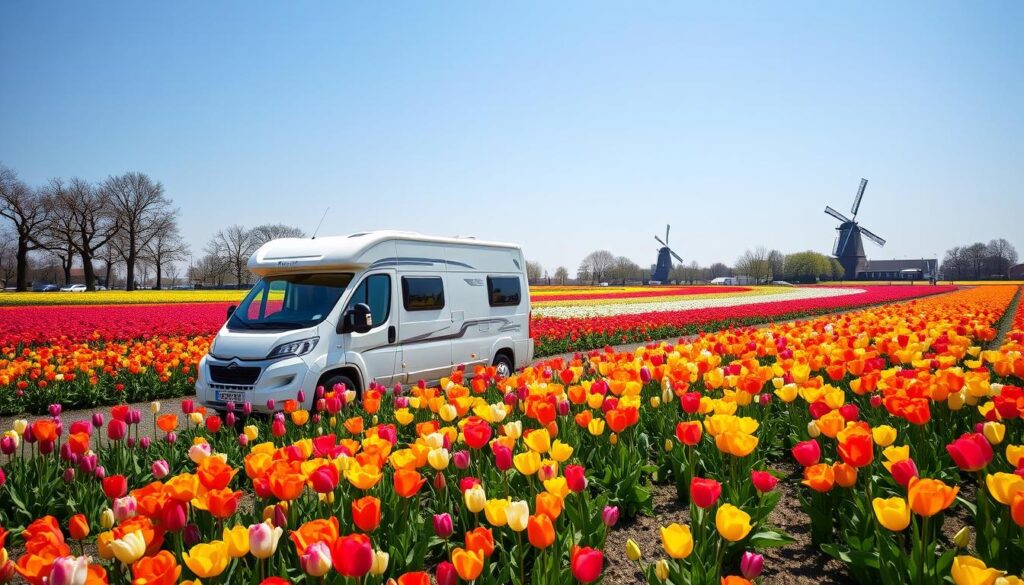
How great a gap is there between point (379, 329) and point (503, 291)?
9.70 feet

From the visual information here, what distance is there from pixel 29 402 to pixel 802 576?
10.5 meters

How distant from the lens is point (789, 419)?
5094 millimetres

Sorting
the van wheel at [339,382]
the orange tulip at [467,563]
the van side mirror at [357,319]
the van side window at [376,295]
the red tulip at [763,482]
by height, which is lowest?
the van wheel at [339,382]

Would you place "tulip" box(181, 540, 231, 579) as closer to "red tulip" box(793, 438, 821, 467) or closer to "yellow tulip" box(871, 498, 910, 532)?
"yellow tulip" box(871, 498, 910, 532)

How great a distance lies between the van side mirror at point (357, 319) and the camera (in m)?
7.51

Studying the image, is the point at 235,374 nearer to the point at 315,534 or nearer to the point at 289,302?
the point at 289,302

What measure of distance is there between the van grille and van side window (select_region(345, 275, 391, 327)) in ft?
5.08

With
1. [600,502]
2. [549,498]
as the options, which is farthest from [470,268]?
[549,498]

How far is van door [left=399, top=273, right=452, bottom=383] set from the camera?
8570 millimetres

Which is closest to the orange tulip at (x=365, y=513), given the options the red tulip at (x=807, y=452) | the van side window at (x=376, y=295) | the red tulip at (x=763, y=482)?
the red tulip at (x=763, y=482)

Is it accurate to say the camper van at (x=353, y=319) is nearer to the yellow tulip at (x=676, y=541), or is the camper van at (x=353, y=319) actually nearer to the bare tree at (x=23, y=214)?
the yellow tulip at (x=676, y=541)

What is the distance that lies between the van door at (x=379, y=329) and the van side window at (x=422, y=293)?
8.8 inches

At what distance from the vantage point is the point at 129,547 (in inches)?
80.9

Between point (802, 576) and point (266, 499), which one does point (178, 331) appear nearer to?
point (266, 499)
